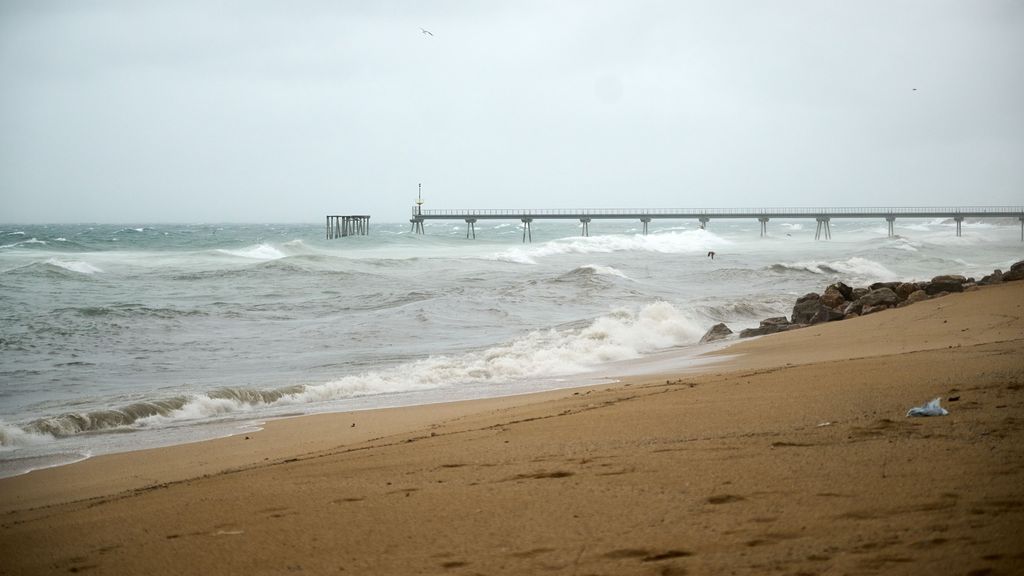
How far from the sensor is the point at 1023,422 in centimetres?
409

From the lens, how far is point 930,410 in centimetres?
451

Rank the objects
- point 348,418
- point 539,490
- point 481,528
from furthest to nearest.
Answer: point 348,418, point 539,490, point 481,528

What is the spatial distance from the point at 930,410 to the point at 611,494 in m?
2.11

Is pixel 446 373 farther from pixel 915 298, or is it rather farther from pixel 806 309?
pixel 915 298

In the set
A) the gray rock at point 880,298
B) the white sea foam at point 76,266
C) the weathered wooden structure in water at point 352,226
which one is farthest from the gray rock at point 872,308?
the weathered wooden structure in water at point 352,226

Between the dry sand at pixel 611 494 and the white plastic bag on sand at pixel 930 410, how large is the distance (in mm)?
79

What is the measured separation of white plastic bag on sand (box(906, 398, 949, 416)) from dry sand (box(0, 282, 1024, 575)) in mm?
79

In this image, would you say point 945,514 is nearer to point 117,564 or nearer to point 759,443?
point 759,443

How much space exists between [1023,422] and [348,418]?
596 cm

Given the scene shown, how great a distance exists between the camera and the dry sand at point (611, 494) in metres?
2.89

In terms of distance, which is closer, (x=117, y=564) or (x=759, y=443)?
(x=117, y=564)

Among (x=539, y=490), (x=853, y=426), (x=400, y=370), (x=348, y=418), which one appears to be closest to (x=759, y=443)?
(x=853, y=426)

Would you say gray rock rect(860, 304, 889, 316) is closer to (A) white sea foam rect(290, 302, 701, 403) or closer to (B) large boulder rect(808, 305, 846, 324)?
(B) large boulder rect(808, 305, 846, 324)

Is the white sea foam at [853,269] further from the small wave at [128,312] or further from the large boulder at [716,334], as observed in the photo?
the small wave at [128,312]
